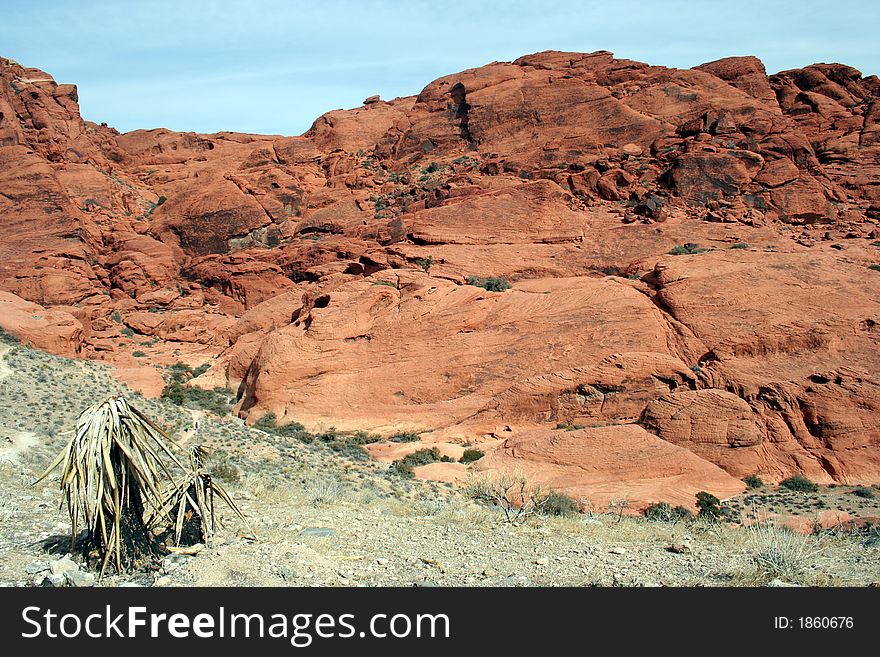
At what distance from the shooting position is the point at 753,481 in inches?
758

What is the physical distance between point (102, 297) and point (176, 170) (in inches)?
853

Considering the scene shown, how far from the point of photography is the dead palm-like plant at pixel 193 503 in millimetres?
10253

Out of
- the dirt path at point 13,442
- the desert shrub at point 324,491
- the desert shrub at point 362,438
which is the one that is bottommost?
the desert shrub at point 362,438

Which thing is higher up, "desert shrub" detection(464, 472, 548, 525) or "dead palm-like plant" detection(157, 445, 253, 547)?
"dead palm-like plant" detection(157, 445, 253, 547)

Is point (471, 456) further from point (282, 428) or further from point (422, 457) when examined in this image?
point (282, 428)

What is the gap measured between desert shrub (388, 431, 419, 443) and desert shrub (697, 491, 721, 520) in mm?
8463

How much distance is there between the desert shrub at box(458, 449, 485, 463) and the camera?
67.5 ft

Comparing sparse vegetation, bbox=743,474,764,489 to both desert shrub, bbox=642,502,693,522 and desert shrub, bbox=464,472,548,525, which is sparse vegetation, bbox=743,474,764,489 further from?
desert shrub, bbox=464,472,548,525

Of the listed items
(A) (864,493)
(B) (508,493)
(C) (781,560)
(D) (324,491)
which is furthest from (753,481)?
(D) (324,491)

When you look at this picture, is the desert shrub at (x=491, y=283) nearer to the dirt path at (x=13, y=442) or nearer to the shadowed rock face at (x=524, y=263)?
the shadowed rock face at (x=524, y=263)

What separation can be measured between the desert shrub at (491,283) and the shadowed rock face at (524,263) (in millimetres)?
717

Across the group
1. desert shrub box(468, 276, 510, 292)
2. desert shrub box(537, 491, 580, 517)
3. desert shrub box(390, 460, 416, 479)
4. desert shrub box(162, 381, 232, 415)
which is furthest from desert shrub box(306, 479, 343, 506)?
desert shrub box(468, 276, 510, 292)

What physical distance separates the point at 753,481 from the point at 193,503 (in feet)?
48.9

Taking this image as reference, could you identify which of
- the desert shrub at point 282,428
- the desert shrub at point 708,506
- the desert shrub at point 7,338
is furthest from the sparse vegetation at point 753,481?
the desert shrub at point 7,338
